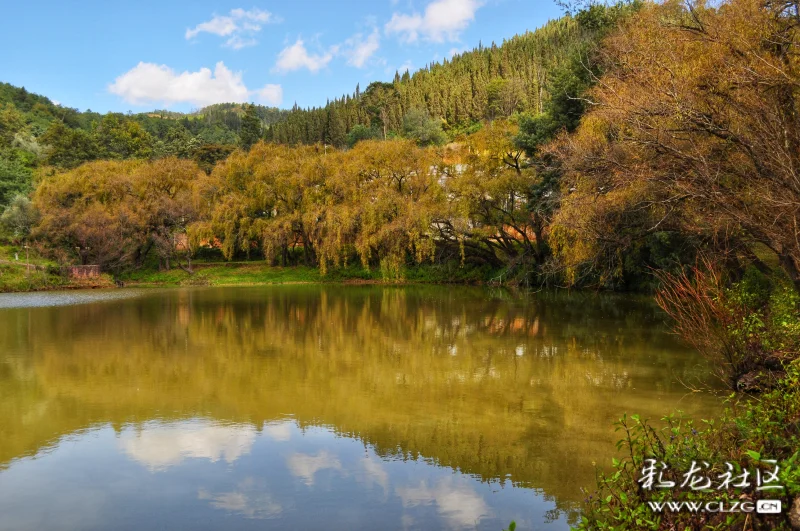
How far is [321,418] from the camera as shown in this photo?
8633 mm

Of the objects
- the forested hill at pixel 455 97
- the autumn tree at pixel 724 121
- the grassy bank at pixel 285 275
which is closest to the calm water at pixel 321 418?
the autumn tree at pixel 724 121

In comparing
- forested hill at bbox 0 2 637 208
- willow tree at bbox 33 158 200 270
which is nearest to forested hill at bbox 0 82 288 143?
forested hill at bbox 0 2 637 208

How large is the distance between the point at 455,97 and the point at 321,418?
7561 centimetres

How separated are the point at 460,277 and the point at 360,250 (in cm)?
609

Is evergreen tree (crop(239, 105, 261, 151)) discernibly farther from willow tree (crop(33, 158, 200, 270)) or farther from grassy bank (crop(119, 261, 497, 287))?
grassy bank (crop(119, 261, 497, 287))

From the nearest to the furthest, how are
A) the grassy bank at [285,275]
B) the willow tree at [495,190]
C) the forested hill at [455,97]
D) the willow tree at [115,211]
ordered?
1. the willow tree at [495,190]
2. the grassy bank at [285,275]
3. the willow tree at [115,211]
4. the forested hill at [455,97]

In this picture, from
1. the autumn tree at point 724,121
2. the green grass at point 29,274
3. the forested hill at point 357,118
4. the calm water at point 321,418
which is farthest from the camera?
the forested hill at point 357,118

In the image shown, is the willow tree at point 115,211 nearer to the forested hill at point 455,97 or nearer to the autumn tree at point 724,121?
the autumn tree at point 724,121

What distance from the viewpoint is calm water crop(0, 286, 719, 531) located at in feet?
19.1

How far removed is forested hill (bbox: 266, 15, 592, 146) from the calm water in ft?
188

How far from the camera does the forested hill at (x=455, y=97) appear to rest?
74.6 m

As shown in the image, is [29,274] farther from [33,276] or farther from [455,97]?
[455,97]

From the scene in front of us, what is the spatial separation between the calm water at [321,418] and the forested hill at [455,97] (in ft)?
188

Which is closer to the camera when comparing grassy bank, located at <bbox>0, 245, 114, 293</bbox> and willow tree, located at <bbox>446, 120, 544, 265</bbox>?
willow tree, located at <bbox>446, 120, 544, 265</bbox>
